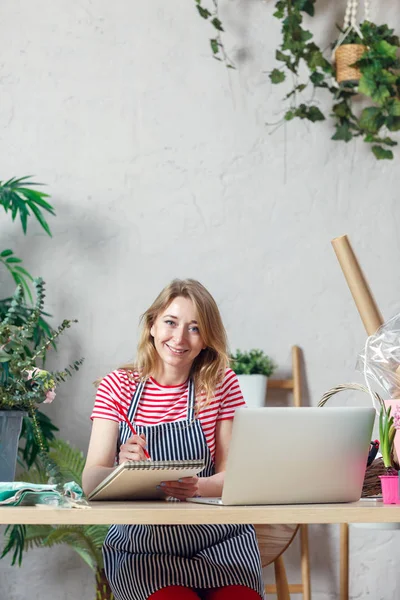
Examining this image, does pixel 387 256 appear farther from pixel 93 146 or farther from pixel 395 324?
pixel 395 324

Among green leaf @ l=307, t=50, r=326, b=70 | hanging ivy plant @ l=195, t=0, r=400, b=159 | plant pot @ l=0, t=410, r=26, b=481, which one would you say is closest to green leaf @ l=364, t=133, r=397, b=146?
hanging ivy plant @ l=195, t=0, r=400, b=159

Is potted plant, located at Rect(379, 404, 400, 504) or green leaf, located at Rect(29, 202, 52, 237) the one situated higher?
green leaf, located at Rect(29, 202, 52, 237)

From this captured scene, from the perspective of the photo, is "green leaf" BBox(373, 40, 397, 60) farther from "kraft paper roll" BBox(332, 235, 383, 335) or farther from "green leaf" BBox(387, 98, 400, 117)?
"kraft paper roll" BBox(332, 235, 383, 335)

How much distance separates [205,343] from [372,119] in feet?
5.36

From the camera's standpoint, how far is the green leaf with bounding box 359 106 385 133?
3.23 m

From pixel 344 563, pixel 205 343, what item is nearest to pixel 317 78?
pixel 205 343

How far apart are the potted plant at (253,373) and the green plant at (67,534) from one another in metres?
0.66

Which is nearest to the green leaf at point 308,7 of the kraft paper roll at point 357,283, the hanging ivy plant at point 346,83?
the hanging ivy plant at point 346,83

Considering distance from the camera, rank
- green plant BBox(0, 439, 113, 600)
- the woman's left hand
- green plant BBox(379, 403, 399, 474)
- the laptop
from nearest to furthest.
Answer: the laptop
green plant BBox(379, 403, 399, 474)
the woman's left hand
green plant BBox(0, 439, 113, 600)

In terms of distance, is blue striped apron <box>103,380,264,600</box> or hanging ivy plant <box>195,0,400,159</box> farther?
hanging ivy plant <box>195,0,400,159</box>

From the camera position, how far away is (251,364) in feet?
10.2

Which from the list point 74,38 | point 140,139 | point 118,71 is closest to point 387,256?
point 140,139

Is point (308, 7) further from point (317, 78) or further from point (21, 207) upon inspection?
point (21, 207)

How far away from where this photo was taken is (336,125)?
3316mm
